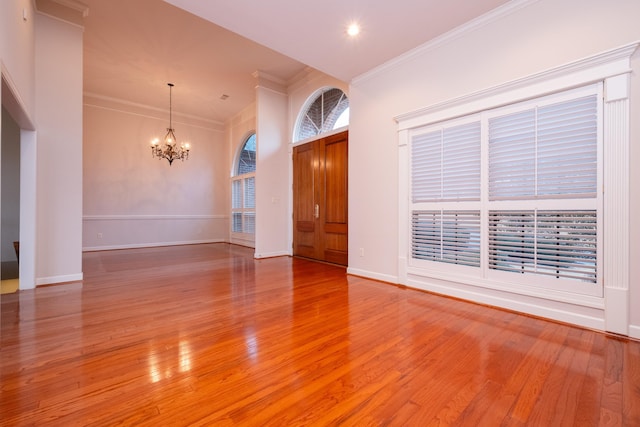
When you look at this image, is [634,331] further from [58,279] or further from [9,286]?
[9,286]


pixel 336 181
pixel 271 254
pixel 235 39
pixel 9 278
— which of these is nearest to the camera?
pixel 9 278

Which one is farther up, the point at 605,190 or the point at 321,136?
the point at 321,136

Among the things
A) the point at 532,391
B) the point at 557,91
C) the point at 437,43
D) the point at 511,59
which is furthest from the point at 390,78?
the point at 532,391

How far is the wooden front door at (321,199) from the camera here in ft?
16.3

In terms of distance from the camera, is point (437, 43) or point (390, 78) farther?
point (390, 78)

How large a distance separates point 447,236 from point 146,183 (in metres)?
7.47

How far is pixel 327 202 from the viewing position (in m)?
5.22

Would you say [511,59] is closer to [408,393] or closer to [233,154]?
[408,393]

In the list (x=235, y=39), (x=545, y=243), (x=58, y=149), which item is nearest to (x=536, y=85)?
(x=545, y=243)

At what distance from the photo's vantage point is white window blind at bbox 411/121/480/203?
119 inches

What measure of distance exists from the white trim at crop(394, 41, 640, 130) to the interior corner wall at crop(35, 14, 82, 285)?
4477mm

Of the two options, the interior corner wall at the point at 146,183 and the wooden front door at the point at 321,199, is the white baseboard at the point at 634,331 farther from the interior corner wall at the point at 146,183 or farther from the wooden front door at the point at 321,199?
the interior corner wall at the point at 146,183

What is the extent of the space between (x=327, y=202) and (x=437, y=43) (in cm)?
293

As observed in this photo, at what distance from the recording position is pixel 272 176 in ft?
19.6
